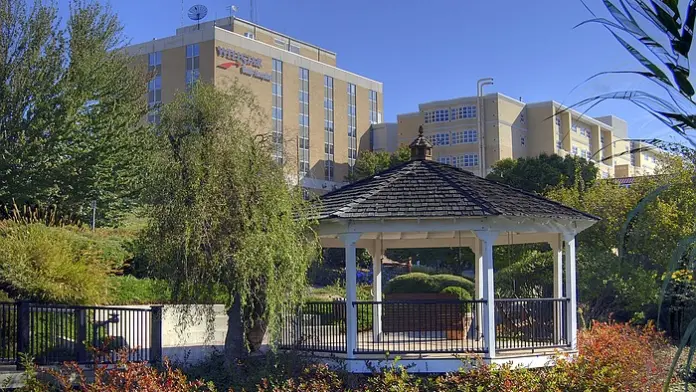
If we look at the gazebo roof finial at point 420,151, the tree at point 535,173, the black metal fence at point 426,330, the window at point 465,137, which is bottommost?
the black metal fence at point 426,330

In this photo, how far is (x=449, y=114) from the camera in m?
82.9

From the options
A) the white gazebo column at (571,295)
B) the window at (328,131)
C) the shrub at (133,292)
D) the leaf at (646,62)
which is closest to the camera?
the leaf at (646,62)

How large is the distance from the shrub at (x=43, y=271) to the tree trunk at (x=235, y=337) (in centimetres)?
422

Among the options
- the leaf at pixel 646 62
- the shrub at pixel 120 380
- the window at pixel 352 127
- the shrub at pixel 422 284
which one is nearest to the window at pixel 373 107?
the window at pixel 352 127

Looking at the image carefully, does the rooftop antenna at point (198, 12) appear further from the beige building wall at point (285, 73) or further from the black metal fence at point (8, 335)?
the black metal fence at point (8, 335)

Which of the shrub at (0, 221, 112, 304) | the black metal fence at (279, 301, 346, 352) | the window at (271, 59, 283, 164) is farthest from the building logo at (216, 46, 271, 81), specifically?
the black metal fence at (279, 301, 346, 352)

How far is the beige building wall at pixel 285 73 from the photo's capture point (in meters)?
71.1

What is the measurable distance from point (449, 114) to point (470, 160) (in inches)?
212

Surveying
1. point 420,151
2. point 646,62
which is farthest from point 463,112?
point 646,62

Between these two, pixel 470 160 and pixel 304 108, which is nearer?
pixel 304 108

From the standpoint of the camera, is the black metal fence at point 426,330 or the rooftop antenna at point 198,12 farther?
the rooftop antenna at point 198,12

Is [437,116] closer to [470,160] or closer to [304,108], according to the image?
[470,160]

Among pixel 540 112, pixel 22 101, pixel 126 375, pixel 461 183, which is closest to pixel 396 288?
pixel 461 183

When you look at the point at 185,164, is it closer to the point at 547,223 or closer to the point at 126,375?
the point at 126,375
